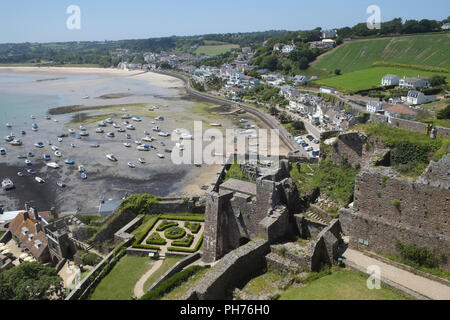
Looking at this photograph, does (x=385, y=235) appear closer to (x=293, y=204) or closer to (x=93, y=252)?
(x=293, y=204)

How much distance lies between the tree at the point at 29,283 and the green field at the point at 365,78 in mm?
80927

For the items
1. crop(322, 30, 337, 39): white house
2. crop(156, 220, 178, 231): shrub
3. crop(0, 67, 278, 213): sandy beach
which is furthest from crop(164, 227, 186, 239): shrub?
crop(322, 30, 337, 39): white house

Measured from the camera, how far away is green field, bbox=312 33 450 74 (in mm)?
100562

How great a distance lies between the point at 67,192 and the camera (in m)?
46.4

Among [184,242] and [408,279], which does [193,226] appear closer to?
[184,242]

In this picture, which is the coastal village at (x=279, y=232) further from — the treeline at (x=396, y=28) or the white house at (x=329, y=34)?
the white house at (x=329, y=34)

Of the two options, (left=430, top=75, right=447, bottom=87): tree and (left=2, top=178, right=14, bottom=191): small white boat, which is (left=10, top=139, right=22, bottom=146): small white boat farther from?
(left=430, top=75, right=447, bottom=87): tree

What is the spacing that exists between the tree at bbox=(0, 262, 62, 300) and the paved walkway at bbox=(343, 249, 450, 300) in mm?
19080

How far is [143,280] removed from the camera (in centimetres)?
2161

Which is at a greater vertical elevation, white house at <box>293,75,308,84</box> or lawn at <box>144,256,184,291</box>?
white house at <box>293,75,308,84</box>

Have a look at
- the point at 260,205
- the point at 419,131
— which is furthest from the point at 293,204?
the point at 419,131

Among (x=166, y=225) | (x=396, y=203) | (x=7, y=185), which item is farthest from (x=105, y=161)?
(x=396, y=203)

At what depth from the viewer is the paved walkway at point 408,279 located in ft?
45.3

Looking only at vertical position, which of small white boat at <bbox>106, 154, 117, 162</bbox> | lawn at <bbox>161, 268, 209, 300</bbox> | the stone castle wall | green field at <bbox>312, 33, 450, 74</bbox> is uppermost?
green field at <bbox>312, 33, 450, 74</bbox>
